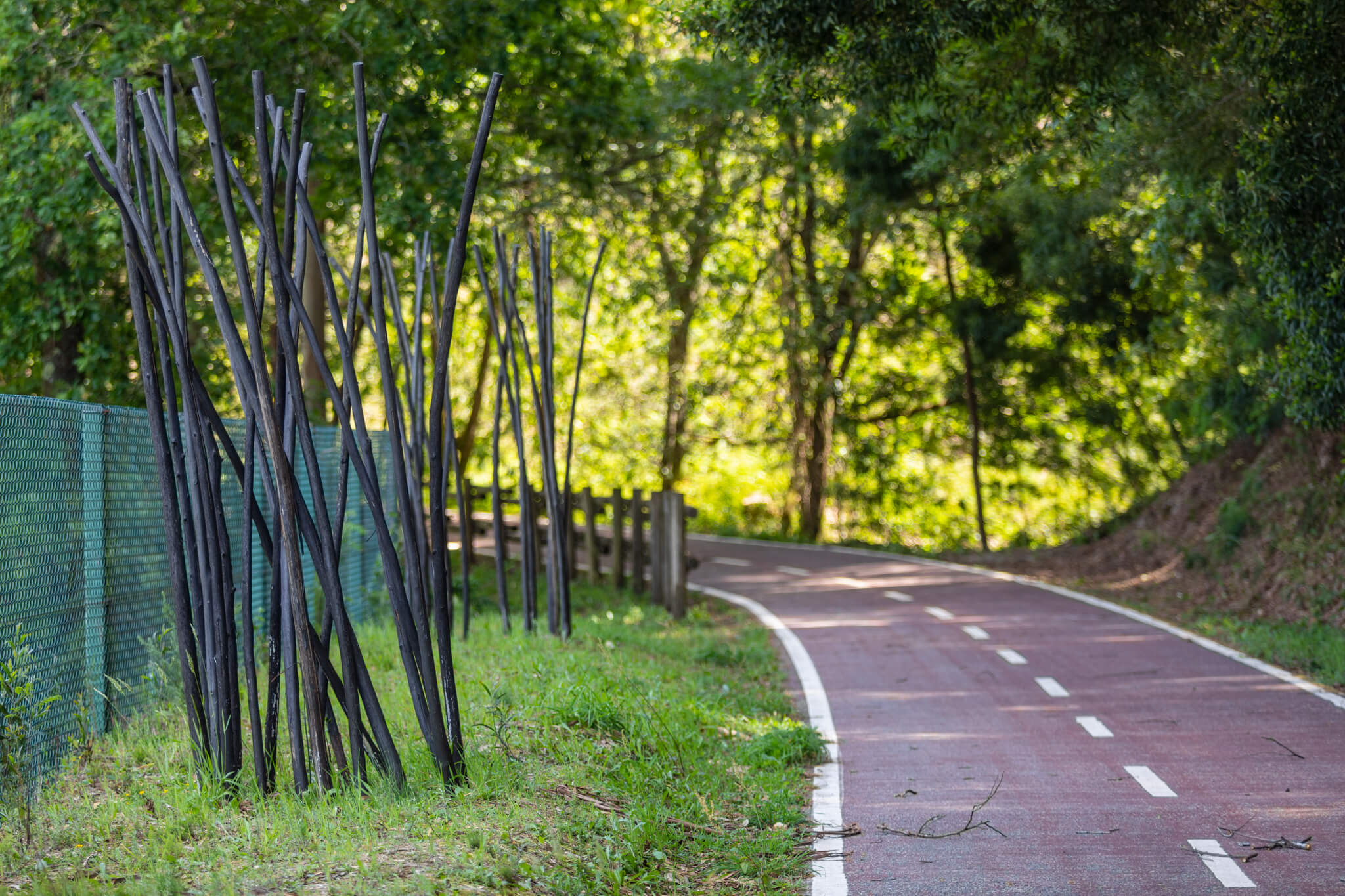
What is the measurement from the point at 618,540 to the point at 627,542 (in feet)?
1.79

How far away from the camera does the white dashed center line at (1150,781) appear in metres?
6.77

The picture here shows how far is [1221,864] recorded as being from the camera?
5.53 metres

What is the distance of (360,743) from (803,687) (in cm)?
541

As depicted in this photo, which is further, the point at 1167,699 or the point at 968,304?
the point at 968,304

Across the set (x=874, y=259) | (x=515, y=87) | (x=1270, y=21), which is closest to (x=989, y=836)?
(x=1270, y=21)

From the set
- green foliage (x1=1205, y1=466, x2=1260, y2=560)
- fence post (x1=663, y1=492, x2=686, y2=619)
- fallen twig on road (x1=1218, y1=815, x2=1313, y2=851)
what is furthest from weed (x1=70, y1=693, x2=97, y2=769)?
green foliage (x1=1205, y1=466, x2=1260, y2=560)

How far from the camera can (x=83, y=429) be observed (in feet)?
23.9

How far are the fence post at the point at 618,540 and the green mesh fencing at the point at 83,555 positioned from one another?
826cm

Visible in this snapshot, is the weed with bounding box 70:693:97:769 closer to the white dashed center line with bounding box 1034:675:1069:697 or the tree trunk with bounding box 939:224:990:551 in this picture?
the white dashed center line with bounding box 1034:675:1069:697

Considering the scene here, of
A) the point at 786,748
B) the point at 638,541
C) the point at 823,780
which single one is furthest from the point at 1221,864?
the point at 638,541

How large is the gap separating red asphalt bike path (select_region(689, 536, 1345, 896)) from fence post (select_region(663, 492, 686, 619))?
56.4 inches

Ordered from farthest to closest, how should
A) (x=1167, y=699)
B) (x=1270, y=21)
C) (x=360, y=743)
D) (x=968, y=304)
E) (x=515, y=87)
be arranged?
(x=968, y=304) < (x=515, y=87) < (x=1270, y=21) < (x=1167, y=699) < (x=360, y=743)

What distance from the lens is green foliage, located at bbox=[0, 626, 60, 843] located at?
517 centimetres

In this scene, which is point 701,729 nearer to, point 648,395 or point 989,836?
point 989,836
